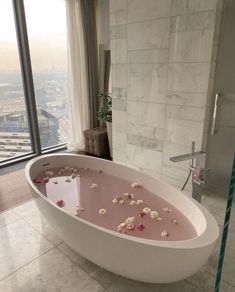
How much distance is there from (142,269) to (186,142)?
5.23 ft

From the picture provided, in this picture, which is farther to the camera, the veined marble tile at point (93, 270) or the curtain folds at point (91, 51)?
the curtain folds at point (91, 51)

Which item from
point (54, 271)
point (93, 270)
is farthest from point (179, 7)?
point (54, 271)

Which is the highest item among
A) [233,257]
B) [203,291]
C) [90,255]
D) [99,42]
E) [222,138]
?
[99,42]

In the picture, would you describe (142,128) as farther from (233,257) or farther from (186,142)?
(233,257)

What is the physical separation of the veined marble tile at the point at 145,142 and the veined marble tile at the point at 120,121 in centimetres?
14

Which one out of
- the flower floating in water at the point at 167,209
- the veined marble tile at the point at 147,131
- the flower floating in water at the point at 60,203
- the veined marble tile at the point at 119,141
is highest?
the veined marble tile at the point at 147,131

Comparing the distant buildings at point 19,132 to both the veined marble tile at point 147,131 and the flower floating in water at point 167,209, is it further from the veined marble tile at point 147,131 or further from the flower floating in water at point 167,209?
the flower floating in water at point 167,209

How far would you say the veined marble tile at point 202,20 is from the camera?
7.02ft

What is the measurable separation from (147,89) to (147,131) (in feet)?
1.67

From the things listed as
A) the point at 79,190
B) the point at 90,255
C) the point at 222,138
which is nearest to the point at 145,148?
the point at 222,138

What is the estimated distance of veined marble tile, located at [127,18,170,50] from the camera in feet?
8.14

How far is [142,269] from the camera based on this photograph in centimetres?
134

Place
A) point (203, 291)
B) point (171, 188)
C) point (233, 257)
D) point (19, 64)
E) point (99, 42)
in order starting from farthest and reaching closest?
point (99, 42), point (19, 64), point (171, 188), point (203, 291), point (233, 257)

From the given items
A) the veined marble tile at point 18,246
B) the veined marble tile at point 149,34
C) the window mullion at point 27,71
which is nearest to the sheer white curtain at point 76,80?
the window mullion at point 27,71
